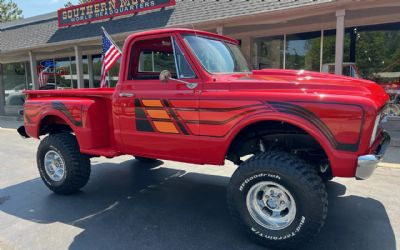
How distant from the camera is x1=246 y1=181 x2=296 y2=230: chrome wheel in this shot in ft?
10.5

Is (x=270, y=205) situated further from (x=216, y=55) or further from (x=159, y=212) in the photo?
(x=216, y=55)

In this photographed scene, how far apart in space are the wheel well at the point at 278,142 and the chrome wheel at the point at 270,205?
557 millimetres

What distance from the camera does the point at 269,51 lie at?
39.3ft

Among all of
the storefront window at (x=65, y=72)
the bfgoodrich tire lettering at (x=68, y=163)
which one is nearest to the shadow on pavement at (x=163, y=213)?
the bfgoodrich tire lettering at (x=68, y=163)

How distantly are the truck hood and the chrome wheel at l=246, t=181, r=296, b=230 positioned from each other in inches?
36.4

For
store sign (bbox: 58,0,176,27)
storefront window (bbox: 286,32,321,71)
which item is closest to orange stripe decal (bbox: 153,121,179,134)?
storefront window (bbox: 286,32,321,71)

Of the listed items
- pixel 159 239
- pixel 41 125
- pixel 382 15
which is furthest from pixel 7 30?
pixel 159 239

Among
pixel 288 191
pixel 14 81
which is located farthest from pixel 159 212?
pixel 14 81

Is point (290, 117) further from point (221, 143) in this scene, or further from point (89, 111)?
point (89, 111)

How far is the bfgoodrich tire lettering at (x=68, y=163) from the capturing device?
4.64 metres

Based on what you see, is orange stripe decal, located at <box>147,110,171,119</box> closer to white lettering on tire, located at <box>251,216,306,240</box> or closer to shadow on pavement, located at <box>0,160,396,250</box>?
shadow on pavement, located at <box>0,160,396,250</box>

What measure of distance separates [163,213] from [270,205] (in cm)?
144

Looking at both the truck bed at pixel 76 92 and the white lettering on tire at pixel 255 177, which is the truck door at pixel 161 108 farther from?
the white lettering on tire at pixel 255 177

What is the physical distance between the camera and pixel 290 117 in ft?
9.97
